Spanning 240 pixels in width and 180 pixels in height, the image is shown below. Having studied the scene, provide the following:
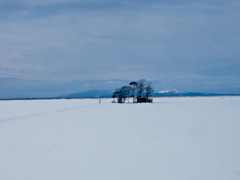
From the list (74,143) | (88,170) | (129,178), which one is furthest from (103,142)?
(129,178)

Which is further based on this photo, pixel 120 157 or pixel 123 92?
pixel 123 92

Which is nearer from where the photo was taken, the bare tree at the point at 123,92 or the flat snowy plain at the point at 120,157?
the flat snowy plain at the point at 120,157

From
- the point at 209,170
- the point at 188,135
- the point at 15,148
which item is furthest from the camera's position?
the point at 188,135

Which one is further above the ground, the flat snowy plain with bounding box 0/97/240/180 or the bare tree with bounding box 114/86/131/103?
the bare tree with bounding box 114/86/131/103

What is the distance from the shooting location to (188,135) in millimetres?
9328

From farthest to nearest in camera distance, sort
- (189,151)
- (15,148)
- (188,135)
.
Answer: (188,135), (15,148), (189,151)

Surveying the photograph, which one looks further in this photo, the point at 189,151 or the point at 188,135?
the point at 188,135

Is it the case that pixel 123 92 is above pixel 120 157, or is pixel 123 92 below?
above

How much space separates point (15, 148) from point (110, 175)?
3.80 m

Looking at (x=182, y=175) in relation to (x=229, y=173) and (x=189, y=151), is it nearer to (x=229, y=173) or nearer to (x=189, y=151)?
(x=229, y=173)

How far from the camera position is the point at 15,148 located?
730cm

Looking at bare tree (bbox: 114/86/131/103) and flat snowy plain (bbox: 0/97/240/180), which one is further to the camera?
bare tree (bbox: 114/86/131/103)

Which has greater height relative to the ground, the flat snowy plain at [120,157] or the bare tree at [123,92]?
the bare tree at [123,92]

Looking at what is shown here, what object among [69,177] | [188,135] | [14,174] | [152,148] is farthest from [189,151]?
[14,174]
